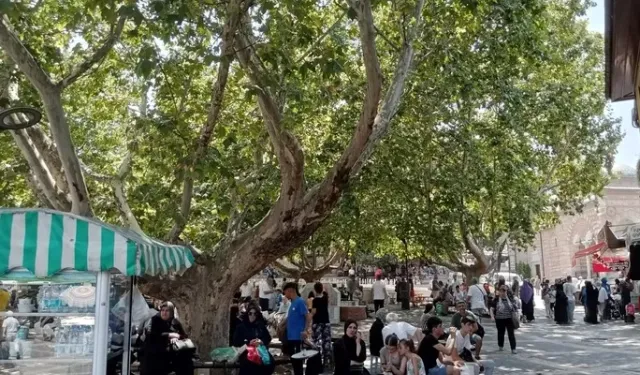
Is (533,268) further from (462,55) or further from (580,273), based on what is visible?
(462,55)

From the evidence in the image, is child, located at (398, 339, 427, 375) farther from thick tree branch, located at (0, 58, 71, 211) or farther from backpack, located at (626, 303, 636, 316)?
backpack, located at (626, 303, 636, 316)

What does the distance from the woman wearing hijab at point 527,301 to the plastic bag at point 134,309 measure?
15763 millimetres

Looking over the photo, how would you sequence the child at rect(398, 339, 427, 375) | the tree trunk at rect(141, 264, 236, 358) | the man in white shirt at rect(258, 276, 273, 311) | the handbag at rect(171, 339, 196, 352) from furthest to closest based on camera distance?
the man in white shirt at rect(258, 276, 273, 311)
the tree trunk at rect(141, 264, 236, 358)
the handbag at rect(171, 339, 196, 352)
the child at rect(398, 339, 427, 375)

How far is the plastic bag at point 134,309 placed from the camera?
6.85 metres

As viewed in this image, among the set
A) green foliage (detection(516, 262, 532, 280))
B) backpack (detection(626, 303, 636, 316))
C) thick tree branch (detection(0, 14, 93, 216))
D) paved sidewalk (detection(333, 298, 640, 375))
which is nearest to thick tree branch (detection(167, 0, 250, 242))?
thick tree branch (detection(0, 14, 93, 216))

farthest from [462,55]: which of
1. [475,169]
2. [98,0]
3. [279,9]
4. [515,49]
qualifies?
[98,0]

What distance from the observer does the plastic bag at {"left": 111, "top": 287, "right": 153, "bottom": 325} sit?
6848 millimetres

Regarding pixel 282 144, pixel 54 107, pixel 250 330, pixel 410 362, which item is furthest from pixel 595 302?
pixel 54 107

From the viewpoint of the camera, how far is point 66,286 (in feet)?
19.4

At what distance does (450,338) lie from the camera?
825cm

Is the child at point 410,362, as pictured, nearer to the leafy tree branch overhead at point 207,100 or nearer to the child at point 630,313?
the leafy tree branch overhead at point 207,100

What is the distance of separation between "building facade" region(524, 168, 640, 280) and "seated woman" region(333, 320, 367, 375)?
36.6 metres

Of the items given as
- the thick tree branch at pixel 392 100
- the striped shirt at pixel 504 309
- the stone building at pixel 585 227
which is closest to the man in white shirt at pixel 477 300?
the striped shirt at pixel 504 309

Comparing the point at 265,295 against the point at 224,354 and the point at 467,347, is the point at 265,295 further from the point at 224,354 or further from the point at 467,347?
the point at 467,347
